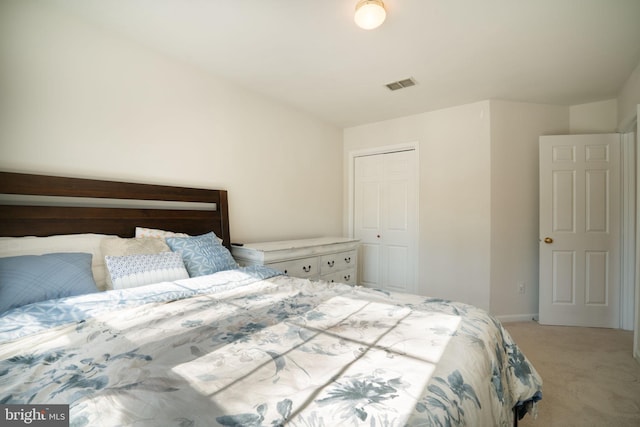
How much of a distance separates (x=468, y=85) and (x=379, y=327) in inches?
106

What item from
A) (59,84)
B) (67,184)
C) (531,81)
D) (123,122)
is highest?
(531,81)

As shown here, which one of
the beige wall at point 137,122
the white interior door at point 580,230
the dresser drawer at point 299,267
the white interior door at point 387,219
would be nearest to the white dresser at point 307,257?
the dresser drawer at point 299,267

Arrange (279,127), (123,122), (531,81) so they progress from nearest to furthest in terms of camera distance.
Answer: (123,122), (531,81), (279,127)

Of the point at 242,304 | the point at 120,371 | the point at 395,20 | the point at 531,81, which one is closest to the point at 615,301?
the point at 531,81

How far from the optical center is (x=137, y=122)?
7.14 ft

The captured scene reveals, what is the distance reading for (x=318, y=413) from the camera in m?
0.65

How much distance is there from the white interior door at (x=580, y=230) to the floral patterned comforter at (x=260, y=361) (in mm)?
2378

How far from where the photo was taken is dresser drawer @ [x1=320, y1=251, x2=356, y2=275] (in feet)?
10.2

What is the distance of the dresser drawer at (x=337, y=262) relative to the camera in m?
3.10

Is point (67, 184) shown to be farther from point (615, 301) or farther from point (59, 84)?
point (615, 301)

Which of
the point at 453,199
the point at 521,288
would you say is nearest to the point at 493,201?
→ the point at 453,199

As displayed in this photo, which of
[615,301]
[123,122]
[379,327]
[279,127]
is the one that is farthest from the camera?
[279,127]

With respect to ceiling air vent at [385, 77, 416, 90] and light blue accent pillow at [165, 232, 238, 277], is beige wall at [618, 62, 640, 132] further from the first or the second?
light blue accent pillow at [165, 232, 238, 277]

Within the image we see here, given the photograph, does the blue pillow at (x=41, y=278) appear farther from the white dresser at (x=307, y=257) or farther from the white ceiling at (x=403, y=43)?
the white ceiling at (x=403, y=43)
